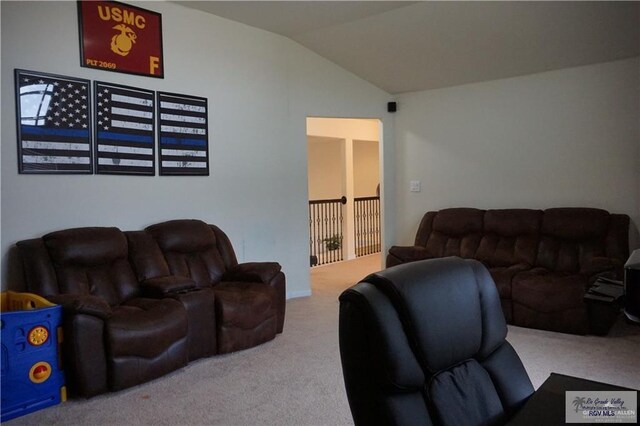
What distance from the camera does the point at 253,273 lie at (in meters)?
3.71

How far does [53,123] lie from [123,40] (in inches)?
36.2

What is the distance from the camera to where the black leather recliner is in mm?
1098

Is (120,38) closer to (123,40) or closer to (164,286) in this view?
(123,40)

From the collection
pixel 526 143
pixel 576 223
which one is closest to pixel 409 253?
pixel 576 223

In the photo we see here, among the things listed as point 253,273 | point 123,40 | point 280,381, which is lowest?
point 280,381

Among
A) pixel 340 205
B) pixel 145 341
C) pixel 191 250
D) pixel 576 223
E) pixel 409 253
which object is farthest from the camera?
pixel 340 205

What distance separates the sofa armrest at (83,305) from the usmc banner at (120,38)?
1820 millimetres

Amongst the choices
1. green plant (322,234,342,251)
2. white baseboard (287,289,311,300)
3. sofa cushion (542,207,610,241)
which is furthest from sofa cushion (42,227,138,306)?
green plant (322,234,342,251)

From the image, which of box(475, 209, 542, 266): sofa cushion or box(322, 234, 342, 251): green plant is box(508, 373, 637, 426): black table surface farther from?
box(322, 234, 342, 251): green plant

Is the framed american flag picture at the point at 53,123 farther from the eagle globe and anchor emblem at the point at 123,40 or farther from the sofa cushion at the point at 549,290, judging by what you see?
the sofa cushion at the point at 549,290

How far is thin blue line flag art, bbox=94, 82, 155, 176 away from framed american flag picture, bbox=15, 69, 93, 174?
96mm

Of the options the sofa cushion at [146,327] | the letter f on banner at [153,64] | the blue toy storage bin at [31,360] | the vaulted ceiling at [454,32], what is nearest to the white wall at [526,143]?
the vaulted ceiling at [454,32]

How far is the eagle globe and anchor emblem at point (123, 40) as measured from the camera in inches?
143

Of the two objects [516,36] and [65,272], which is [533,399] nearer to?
[65,272]
